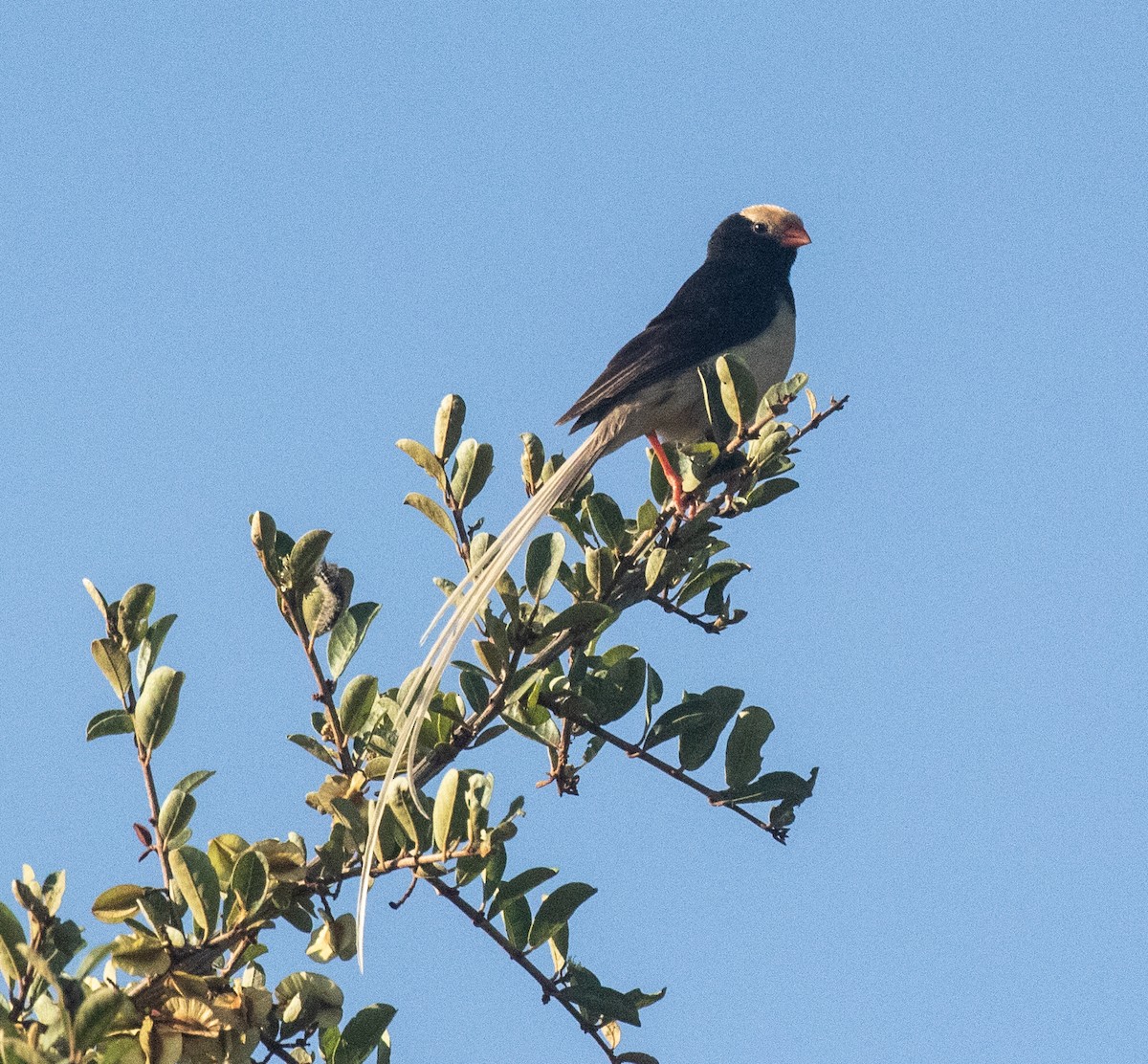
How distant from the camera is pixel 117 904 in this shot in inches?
119

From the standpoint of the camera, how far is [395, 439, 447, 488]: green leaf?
4090 mm

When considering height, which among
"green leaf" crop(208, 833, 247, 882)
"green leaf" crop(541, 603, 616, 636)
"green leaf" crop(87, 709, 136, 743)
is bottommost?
"green leaf" crop(208, 833, 247, 882)

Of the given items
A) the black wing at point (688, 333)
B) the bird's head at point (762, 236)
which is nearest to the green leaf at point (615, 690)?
the black wing at point (688, 333)

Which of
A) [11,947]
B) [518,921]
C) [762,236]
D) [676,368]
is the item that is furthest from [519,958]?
[762,236]

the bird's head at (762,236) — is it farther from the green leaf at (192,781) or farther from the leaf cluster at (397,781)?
the green leaf at (192,781)

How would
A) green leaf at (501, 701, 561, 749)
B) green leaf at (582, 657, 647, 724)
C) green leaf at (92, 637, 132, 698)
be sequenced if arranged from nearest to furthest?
green leaf at (92, 637, 132, 698) < green leaf at (501, 701, 561, 749) < green leaf at (582, 657, 647, 724)

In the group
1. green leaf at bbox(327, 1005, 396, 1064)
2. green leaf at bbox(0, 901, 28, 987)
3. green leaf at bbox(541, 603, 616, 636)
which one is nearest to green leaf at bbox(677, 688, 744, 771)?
green leaf at bbox(541, 603, 616, 636)

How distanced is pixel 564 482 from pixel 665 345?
2.03m

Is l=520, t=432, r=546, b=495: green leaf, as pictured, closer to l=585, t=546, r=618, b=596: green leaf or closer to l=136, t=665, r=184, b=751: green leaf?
l=585, t=546, r=618, b=596: green leaf

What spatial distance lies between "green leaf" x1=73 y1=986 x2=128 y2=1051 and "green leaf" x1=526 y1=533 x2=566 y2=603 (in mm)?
Result: 1475

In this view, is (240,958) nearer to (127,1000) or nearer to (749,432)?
(127,1000)

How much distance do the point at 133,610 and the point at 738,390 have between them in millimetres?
1752

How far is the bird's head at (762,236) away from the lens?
27.8 ft

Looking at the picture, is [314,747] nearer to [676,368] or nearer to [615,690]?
[615,690]
